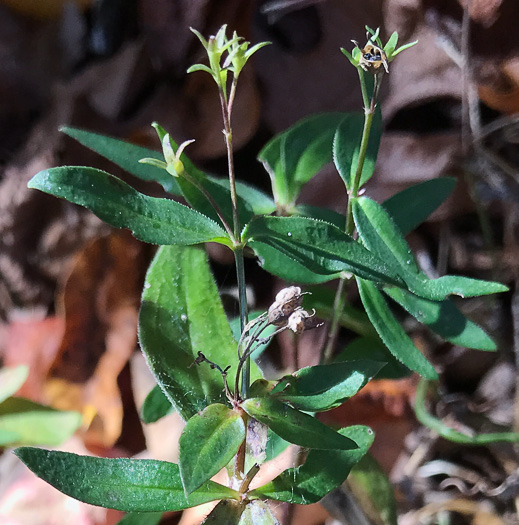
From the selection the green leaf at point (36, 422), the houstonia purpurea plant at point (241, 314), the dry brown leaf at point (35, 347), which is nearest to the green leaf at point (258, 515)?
the houstonia purpurea plant at point (241, 314)

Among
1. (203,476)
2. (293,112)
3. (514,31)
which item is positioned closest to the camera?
(203,476)

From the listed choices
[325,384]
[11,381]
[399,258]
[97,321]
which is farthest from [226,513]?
[97,321]

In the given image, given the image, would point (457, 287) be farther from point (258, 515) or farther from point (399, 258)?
point (258, 515)

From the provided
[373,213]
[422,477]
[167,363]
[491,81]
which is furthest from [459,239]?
[167,363]

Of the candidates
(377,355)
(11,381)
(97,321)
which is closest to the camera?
(377,355)

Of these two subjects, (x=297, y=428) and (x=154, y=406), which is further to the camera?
(x=154, y=406)

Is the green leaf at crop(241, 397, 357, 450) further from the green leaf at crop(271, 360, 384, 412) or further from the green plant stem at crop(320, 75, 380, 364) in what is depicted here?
the green plant stem at crop(320, 75, 380, 364)

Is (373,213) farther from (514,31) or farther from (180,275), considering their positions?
(514,31)

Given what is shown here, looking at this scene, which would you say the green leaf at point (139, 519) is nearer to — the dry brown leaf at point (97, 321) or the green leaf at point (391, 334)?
the green leaf at point (391, 334)
